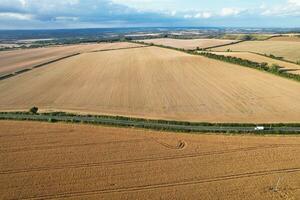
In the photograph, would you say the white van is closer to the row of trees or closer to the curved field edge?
the curved field edge

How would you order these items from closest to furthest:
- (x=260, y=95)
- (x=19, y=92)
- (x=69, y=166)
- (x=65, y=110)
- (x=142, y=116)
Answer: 1. (x=69, y=166)
2. (x=142, y=116)
3. (x=65, y=110)
4. (x=260, y=95)
5. (x=19, y=92)

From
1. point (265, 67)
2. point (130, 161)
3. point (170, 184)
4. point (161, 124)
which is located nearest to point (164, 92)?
point (161, 124)

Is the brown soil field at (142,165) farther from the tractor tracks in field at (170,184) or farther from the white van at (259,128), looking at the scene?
the white van at (259,128)

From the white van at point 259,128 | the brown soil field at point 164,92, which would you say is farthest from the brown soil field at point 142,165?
the brown soil field at point 164,92

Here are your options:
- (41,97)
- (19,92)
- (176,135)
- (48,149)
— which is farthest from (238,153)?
(19,92)

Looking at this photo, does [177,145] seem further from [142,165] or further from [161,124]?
[161,124]

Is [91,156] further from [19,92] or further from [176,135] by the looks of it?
[19,92]
